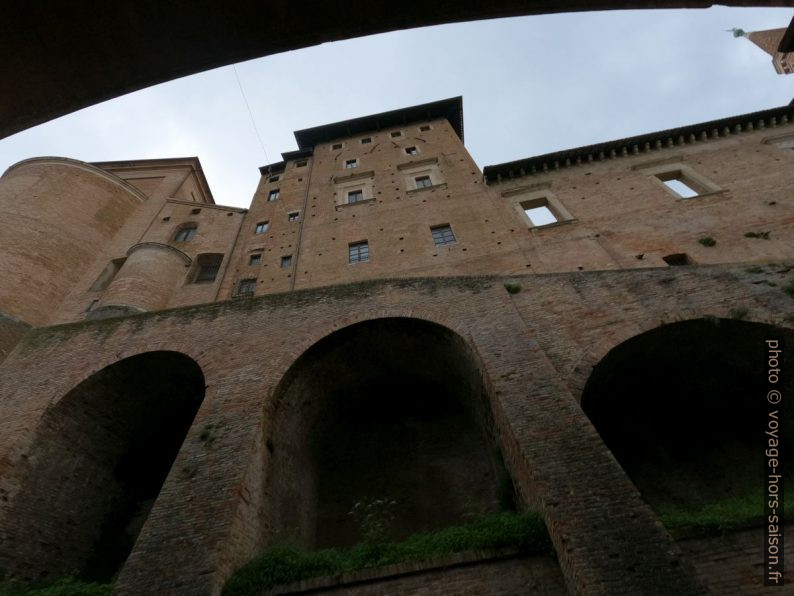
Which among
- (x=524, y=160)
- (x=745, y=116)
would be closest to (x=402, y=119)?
(x=524, y=160)

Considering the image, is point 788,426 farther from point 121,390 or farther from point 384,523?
point 121,390

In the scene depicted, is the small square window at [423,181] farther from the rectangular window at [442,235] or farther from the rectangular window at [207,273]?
the rectangular window at [207,273]

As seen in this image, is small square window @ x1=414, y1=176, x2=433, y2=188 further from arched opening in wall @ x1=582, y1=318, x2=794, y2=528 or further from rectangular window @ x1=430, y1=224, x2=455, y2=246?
arched opening in wall @ x1=582, y1=318, x2=794, y2=528

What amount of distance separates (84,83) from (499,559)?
5.77m

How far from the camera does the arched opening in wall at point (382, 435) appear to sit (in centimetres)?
782

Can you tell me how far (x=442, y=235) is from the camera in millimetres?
16375

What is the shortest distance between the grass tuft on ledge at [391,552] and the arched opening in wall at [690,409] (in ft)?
9.12

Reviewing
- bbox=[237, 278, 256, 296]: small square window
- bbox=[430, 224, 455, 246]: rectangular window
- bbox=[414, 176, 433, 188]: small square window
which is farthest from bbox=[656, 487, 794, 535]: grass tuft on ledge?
bbox=[414, 176, 433, 188]: small square window

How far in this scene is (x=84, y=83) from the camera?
83.6 inches

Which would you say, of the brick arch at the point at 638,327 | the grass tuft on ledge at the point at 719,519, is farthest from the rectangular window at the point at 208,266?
the grass tuft on ledge at the point at 719,519

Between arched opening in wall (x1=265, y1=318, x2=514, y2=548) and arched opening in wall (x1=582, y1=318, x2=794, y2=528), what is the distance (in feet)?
8.09

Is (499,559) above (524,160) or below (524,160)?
below

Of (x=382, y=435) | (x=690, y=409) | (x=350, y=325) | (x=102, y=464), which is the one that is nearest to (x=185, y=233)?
(x=102, y=464)

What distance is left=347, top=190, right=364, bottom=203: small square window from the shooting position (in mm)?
19781
